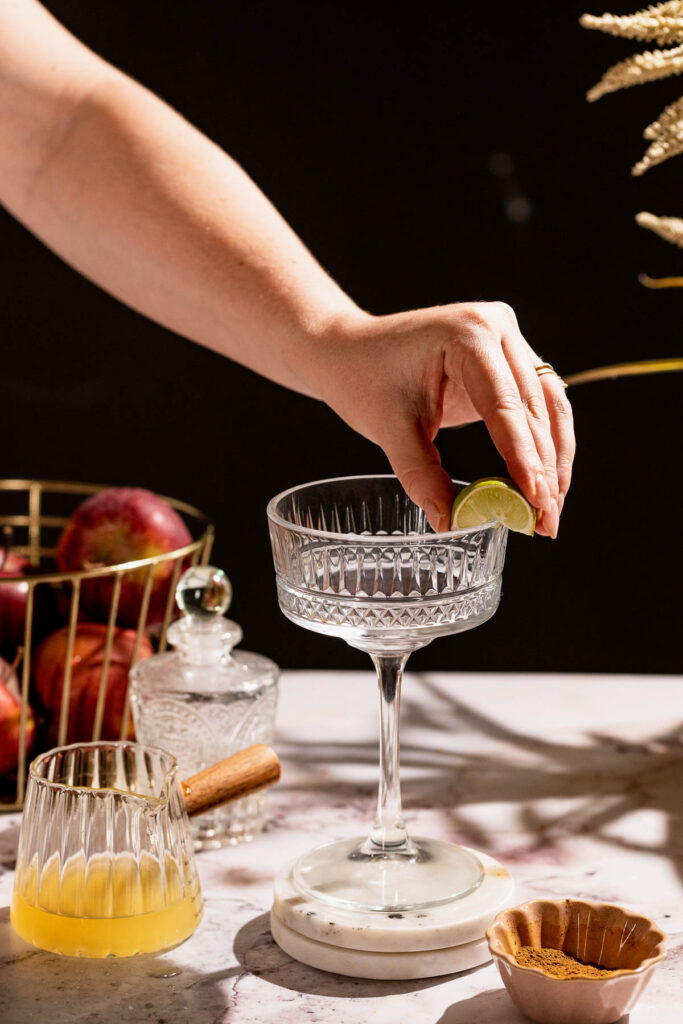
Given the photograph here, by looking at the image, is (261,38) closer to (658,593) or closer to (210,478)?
(210,478)

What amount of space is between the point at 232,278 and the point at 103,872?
20.7 inches

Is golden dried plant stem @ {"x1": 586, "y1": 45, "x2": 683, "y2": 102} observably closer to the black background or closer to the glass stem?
the glass stem

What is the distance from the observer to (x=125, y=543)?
1238 millimetres

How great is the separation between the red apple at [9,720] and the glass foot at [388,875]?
31cm

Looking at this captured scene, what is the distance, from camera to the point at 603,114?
175 centimetres

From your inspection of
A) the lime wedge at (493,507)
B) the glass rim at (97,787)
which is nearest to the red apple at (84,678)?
the glass rim at (97,787)

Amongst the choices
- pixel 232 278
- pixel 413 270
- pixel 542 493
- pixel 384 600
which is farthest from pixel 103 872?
pixel 413 270

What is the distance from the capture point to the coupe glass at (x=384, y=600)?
2.74ft

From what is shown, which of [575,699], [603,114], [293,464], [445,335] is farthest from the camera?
[293,464]

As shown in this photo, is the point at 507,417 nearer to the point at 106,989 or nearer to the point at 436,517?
the point at 436,517

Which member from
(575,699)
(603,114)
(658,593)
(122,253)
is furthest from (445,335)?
(658,593)

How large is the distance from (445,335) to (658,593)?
1202mm

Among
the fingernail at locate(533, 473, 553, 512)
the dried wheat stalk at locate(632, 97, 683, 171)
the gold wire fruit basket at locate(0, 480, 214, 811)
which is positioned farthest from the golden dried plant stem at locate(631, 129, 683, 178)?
the gold wire fruit basket at locate(0, 480, 214, 811)

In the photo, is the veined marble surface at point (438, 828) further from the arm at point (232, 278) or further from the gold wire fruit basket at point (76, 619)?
the arm at point (232, 278)
